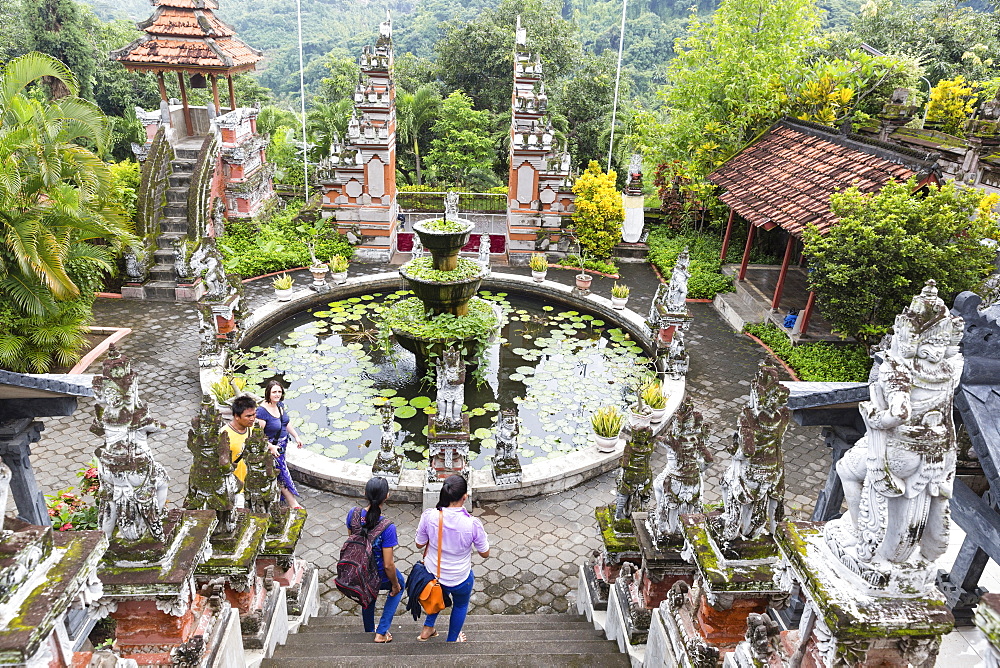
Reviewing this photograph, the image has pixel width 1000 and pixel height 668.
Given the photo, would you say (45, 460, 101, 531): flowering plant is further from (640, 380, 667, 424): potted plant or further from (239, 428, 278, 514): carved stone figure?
(640, 380, 667, 424): potted plant

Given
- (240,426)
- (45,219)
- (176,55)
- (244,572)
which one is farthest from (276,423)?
(176,55)

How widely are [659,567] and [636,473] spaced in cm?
96

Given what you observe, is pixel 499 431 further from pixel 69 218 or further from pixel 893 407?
pixel 69 218

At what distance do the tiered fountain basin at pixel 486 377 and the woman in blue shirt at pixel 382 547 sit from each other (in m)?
2.81

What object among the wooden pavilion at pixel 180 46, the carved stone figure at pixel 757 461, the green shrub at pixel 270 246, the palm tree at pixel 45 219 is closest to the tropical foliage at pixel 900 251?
the carved stone figure at pixel 757 461

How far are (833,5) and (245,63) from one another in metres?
45.4

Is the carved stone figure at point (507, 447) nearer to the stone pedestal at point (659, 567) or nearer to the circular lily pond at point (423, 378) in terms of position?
the circular lily pond at point (423, 378)

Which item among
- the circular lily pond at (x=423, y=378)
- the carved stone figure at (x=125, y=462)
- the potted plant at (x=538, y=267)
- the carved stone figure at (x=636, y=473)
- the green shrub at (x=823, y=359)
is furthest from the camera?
the potted plant at (x=538, y=267)

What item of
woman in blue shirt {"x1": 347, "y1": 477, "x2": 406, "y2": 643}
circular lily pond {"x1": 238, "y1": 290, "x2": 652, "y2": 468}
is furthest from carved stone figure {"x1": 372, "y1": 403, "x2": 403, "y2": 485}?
woman in blue shirt {"x1": 347, "y1": 477, "x2": 406, "y2": 643}

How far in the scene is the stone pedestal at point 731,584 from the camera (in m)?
3.73

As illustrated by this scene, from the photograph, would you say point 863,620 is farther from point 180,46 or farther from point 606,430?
point 180,46

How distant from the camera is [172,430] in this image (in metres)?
9.47

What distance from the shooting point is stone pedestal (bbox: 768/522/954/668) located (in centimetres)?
263

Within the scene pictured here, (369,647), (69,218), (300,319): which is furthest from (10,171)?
(369,647)
